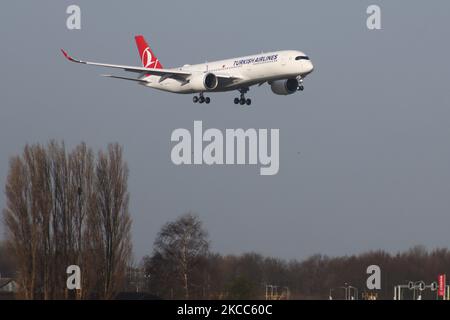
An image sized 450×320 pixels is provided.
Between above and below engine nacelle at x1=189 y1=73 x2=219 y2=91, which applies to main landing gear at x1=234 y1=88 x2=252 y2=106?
below

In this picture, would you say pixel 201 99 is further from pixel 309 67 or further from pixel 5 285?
pixel 5 285

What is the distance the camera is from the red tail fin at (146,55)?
308ft

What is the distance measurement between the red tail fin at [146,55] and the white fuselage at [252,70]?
12.8 m

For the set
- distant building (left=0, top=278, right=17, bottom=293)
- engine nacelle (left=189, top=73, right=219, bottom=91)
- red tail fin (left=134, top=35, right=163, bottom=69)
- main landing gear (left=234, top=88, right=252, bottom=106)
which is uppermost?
red tail fin (left=134, top=35, right=163, bottom=69)

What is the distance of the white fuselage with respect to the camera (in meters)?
73.0

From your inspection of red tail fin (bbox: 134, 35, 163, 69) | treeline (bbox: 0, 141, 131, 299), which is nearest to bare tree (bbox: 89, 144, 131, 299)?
treeline (bbox: 0, 141, 131, 299)

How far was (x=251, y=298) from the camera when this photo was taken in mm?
48844

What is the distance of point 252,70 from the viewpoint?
2958 inches

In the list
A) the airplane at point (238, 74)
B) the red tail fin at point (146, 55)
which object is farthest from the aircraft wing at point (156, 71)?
the red tail fin at point (146, 55)

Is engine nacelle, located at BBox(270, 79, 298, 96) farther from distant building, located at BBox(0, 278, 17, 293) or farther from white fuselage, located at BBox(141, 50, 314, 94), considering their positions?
distant building, located at BBox(0, 278, 17, 293)

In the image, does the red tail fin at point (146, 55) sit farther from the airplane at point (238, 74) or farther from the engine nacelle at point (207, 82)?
the engine nacelle at point (207, 82)
